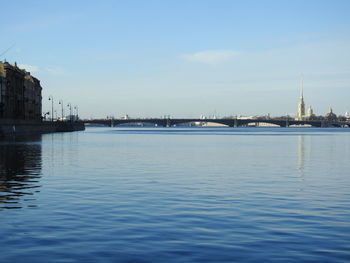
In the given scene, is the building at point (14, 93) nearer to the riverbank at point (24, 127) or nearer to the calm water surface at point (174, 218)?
the riverbank at point (24, 127)

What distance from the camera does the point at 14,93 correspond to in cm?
16238

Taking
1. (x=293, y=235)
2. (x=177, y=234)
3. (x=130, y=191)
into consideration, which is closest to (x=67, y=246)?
(x=177, y=234)

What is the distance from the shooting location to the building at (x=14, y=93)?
148 m

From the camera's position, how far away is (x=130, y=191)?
2700cm

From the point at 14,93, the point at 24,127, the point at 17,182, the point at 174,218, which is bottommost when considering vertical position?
the point at 17,182

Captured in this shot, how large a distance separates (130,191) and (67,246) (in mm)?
12458

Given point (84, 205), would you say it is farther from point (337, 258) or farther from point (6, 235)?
point (337, 258)

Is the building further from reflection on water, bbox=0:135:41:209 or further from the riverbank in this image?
reflection on water, bbox=0:135:41:209

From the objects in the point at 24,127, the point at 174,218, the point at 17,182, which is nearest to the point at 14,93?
the point at 24,127

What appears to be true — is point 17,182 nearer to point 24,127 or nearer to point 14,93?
point 24,127

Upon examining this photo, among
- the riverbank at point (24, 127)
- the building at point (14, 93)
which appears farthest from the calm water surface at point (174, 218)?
the building at point (14, 93)

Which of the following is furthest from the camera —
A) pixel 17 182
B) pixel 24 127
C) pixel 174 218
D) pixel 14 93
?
pixel 14 93

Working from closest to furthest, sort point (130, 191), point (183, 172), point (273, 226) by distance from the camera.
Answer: point (273, 226) < point (130, 191) < point (183, 172)

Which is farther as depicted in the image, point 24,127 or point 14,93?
point 14,93
